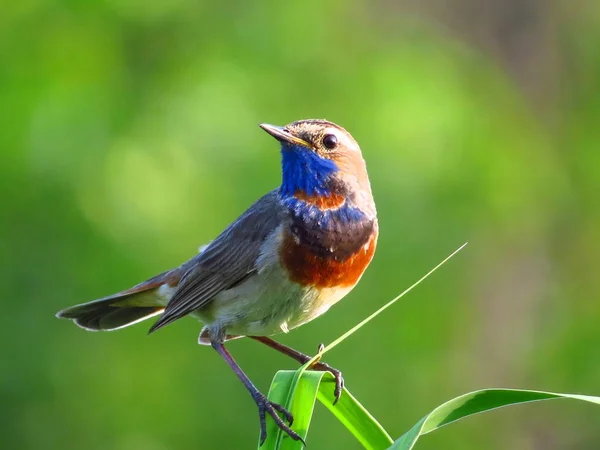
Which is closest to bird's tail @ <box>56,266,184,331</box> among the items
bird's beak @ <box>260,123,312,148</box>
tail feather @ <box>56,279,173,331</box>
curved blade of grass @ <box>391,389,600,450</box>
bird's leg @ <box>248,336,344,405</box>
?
tail feather @ <box>56,279,173,331</box>

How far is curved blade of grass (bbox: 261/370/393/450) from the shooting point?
3033 millimetres

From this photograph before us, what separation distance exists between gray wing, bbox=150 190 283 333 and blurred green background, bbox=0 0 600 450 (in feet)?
7.39

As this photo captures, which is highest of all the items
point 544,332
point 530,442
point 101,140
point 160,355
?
point 101,140

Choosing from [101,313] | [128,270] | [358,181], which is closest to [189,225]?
[128,270]

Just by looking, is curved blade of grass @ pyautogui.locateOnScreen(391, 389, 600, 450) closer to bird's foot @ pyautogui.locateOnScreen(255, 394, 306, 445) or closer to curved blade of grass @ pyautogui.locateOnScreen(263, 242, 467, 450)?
curved blade of grass @ pyautogui.locateOnScreen(263, 242, 467, 450)

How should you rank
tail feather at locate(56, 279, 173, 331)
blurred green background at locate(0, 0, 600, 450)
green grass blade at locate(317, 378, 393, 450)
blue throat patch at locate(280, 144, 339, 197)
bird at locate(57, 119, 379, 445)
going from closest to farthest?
green grass blade at locate(317, 378, 393, 450), bird at locate(57, 119, 379, 445), blue throat patch at locate(280, 144, 339, 197), tail feather at locate(56, 279, 173, 331), blurred green background at locate(0, 0, 600, 450)

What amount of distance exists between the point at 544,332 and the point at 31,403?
4917mm

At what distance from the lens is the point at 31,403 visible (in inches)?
293

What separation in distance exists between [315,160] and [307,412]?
152cm

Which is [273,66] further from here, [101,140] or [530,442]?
[530,442]

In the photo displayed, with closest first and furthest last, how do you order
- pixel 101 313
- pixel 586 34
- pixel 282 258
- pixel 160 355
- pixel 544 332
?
pixel 282 258
pixel 101 313
pixel 160 355
pixel 544 332
pixel 586 34

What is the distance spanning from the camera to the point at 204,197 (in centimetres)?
714

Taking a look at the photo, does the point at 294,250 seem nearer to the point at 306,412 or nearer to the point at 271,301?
the point at 271,301

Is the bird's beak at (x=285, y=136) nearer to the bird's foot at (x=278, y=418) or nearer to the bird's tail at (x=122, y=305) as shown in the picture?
the bird's tail at (x=122, y=305)
